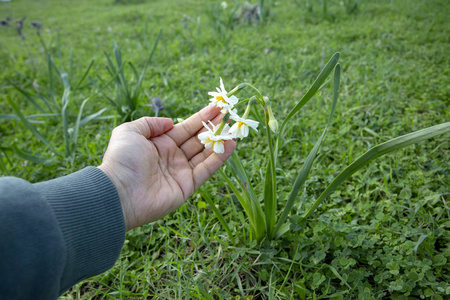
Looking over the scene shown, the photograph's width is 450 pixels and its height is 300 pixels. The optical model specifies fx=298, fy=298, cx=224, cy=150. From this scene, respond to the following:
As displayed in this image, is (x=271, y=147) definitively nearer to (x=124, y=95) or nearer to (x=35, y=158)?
(x=124, y=95)

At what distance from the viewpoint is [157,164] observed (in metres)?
1.40

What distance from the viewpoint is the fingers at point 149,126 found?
1394mm

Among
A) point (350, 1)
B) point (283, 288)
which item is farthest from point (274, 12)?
point (283, 288)

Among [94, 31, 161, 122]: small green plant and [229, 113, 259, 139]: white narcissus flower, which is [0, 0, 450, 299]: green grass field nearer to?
[94, 31, 161, 122]: small green plant

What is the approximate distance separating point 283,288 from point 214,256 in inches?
13.4

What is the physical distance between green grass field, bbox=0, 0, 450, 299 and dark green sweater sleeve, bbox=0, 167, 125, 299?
1.11ft

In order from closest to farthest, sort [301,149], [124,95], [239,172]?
[239,172] → [301,149] → [124,95]

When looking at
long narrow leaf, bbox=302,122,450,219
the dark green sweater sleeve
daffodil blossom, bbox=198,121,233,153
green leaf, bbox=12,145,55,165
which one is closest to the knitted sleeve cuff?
the dark green sweater sleeve

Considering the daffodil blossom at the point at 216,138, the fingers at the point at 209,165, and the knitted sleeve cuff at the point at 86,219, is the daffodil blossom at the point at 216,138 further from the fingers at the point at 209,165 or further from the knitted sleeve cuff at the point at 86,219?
the knitted sleeve cuff at the point at 86,219

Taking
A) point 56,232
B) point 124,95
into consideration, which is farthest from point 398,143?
point 124,95

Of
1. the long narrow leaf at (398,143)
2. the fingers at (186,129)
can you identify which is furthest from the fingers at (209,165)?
the long narrow leaf at (398,143)

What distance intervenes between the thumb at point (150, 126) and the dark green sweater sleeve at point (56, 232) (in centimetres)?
30

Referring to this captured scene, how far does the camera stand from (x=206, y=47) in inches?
141

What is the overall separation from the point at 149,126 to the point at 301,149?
41.1 inches
